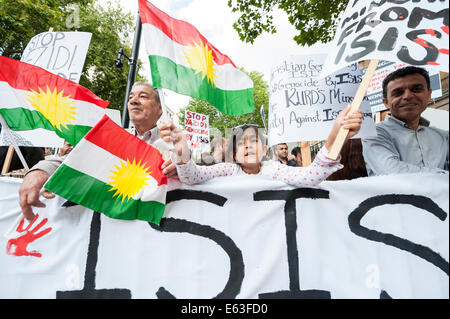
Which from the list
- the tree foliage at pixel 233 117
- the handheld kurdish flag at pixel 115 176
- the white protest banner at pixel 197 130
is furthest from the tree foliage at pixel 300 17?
the tree foliage at pixel 233 117

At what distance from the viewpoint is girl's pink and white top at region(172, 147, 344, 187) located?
5.05 ft

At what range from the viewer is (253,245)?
164cm

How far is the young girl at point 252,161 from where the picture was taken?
1.53 m

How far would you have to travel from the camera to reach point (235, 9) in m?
5.79

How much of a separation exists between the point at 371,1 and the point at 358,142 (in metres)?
1.13

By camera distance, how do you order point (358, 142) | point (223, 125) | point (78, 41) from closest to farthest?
point (358, 142) → point (78, 41) → point (223, 125)

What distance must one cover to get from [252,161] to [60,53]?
2.71 m

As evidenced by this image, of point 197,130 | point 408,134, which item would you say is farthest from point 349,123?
point 197,130

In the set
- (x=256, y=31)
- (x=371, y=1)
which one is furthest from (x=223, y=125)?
(x=371, y=1)

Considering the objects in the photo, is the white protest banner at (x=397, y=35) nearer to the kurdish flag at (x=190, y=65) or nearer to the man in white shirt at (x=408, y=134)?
the man in white shirt at (x=408, y=134)

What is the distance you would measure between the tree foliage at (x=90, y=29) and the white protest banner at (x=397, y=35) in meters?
8.11
